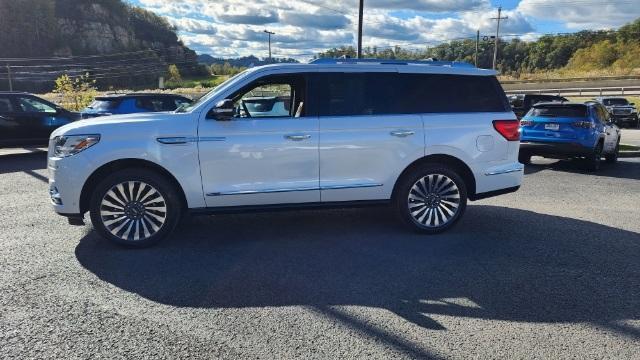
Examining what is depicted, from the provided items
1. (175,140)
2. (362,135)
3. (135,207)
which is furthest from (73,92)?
(362,135)

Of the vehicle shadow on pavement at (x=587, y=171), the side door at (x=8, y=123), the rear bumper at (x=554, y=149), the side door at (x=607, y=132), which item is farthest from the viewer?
the side door at (x=8, y=123)

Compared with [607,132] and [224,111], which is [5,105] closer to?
[224,111]

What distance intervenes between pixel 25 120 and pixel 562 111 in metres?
13.4

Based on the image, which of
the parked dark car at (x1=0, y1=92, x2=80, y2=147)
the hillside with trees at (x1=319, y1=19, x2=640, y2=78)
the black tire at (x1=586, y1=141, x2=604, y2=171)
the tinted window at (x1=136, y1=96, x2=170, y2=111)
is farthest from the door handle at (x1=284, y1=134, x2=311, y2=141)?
the hillside with trees at (x1=319, y1=19, x2=640, y2=78)

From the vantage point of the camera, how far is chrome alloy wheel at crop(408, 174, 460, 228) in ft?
18.7

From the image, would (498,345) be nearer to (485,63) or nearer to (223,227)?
(223,227)

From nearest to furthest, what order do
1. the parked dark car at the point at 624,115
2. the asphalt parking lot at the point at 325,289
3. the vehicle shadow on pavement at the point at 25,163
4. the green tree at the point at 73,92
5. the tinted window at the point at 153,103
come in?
1. the asphalt parking lot at the point at 325,289
2. the vehicle shadow on pavement at the point at 25,163
3. the tinted window at the point at 153,103
4. the green tree at the point at 73,92
5. the parked dark car at the point at 624,115

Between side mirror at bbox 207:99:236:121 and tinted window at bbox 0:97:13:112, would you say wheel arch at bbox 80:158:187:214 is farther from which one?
tinted window at bbox 0:97:13:112

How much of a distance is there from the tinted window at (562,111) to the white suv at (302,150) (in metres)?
6.32

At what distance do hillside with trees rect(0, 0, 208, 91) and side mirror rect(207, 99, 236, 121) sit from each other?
107441mm

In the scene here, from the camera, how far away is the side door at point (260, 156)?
5117 mm

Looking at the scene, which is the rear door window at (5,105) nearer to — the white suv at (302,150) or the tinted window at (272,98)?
the white suv at (302,150)

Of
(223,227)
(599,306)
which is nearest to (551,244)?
(599,306)

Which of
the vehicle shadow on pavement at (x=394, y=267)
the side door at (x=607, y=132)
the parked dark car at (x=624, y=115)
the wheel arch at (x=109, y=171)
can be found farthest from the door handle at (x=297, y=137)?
the parked dark car at (x=624, y=115)
